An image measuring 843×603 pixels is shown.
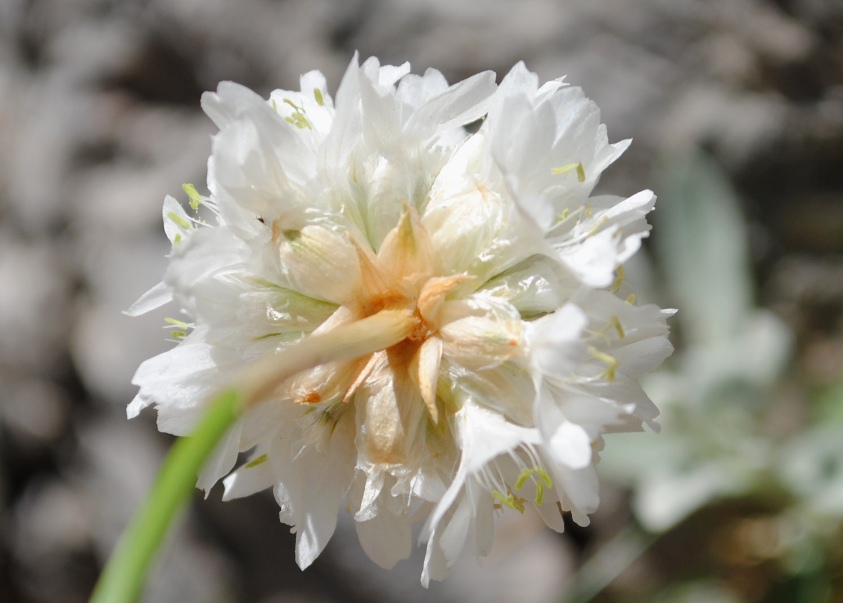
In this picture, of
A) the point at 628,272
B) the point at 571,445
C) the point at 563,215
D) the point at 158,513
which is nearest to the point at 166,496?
the point at 158,513

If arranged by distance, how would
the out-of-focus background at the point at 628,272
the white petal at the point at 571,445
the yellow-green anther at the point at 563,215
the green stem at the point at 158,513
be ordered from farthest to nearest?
the out-of-focus background at the point at 628,272 < the yellow-green anther at the point at 563,215 < the white petal at the point at 571,445 < the green stem at the point at 158,513

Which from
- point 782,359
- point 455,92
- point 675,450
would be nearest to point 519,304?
point 455,92

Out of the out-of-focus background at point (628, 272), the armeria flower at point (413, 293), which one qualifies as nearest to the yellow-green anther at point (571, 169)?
the armeria flower at point (413, 293)

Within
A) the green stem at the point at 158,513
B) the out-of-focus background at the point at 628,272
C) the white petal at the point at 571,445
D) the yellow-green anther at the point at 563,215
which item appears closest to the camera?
the green stem at the point at 158,513

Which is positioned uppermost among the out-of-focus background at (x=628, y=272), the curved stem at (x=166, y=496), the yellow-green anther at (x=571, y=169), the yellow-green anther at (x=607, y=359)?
the curved stem at (x=166, y=496)

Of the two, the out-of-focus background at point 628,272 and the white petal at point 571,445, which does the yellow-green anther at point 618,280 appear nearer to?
the white petal at point 571,445

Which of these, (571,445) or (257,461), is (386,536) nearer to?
(257,461)
